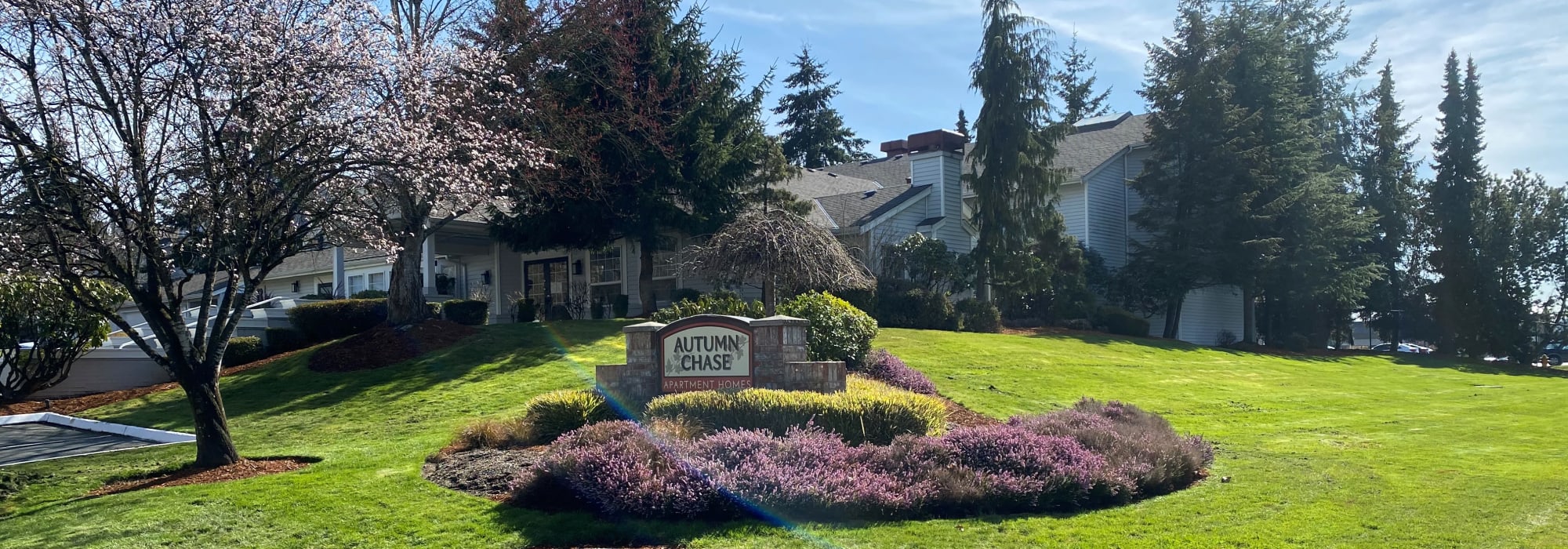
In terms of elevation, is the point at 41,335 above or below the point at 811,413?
above

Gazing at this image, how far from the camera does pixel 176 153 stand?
10.3 meters

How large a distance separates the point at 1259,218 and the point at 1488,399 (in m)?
13.0

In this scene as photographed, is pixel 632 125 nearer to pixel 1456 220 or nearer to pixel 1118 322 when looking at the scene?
pixel 1118 322

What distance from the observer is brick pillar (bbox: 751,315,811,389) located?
11641 millimetres

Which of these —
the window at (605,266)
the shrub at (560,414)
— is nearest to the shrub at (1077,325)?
the window at (605,266)

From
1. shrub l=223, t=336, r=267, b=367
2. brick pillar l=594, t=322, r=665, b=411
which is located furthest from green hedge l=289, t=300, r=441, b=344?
brick pillar l=594, t=322, r=665, b=411

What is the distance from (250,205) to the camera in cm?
1001

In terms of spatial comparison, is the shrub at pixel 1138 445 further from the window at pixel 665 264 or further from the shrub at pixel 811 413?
the window at pixel 665 264

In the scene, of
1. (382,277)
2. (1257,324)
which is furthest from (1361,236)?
(382,277)

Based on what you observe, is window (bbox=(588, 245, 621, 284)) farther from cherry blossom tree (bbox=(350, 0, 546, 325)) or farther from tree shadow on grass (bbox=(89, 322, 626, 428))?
tree shadow on grass (bbox=(89, 322, 626, 428))

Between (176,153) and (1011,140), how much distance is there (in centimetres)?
2170

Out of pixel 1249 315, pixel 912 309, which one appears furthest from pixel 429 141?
pixel 1249 315

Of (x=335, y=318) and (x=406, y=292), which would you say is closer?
(x=406, y=292)

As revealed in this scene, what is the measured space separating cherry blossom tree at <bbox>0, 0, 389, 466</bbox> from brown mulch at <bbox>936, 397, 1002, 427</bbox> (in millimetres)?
7029
